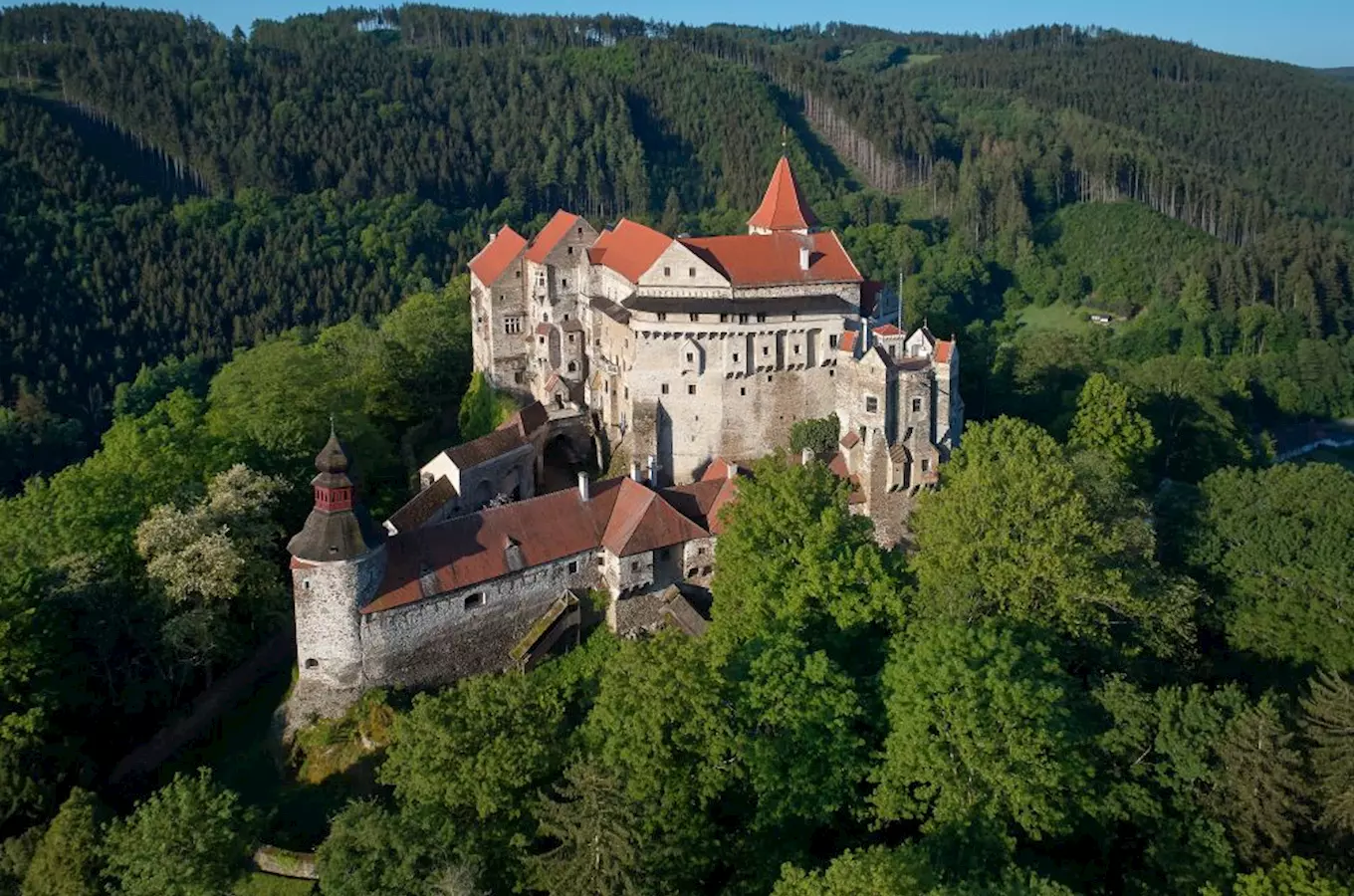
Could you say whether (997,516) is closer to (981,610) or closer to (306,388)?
(981,610)

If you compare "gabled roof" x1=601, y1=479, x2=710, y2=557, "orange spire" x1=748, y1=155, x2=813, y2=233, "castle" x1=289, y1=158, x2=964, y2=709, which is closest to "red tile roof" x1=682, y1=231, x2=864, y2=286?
"castle" x1=289, y1=158, x2=964, y2=709

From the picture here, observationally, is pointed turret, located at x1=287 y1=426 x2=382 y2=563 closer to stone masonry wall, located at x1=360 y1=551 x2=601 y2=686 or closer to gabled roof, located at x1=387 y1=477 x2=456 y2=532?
stone masonry wall, located at x1=360 y1=551 x2=601 y2=686

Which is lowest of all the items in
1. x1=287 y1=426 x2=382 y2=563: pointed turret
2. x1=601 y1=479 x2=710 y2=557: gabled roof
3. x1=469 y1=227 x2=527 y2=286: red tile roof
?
x1=601 y1=479 x2=710 y2=557: gabled roof

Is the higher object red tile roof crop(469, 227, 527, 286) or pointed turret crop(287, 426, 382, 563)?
red tile roof crop(469, 227, 527, 286)

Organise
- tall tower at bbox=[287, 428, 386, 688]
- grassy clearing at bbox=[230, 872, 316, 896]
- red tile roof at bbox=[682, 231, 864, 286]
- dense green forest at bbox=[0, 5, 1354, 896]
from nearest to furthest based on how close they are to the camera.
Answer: dense green forest at bbox=[0, 5, 1354, 896], grassy clearing at bbox=[230, 872, 316, 896], tall tower at bbox=[287, 428, 386, 688], red tile roof at bbox=[682, 231, 864, 286]

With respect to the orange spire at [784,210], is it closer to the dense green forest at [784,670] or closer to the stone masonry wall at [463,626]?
the dense green forest at [784,670]

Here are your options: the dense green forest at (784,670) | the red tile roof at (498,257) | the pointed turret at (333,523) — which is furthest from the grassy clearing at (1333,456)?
the pointed turret at (333,523)
